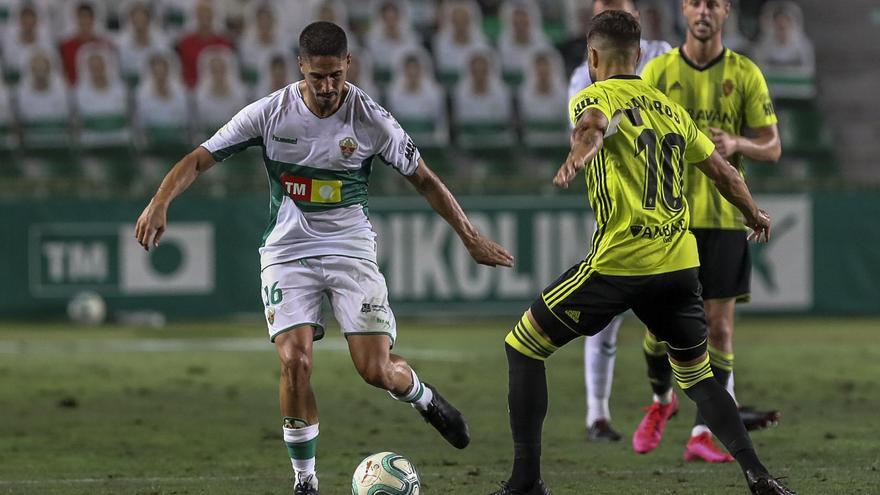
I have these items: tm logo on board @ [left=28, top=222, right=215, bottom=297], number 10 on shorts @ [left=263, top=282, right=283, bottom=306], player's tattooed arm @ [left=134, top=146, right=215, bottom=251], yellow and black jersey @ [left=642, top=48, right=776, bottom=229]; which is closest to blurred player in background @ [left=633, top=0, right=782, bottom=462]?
yellow and black jersey @ [left=642, top=48, right=776, bottom=229]

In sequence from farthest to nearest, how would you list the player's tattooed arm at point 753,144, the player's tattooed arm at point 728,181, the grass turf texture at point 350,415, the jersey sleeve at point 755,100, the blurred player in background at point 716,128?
1. the jersey sleeve at point 755,100
2. the blurred player in background at point 716,128
3. the player's tattooed arm at point 753,144
4. the grass turf texture at point 350,415
5. the player's tattooed arm at point 728,181

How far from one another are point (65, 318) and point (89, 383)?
4.91 m

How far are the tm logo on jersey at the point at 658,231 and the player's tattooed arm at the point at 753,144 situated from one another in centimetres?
125

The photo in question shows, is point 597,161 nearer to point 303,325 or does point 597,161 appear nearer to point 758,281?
point 303,325

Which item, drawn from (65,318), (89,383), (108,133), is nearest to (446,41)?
(108,133)

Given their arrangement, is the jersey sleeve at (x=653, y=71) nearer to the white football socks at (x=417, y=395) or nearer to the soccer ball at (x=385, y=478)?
the white football socks at (x=417, y=395)

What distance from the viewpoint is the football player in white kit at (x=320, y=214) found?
21.7 ft

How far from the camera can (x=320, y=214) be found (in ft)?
22.3

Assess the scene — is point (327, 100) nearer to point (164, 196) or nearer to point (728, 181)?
point (164, 196)

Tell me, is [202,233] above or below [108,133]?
below

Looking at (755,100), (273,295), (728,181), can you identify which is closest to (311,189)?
(273,295)

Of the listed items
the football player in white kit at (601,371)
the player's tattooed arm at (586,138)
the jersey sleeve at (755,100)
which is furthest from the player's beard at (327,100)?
the jersey sleeve at (755,100)

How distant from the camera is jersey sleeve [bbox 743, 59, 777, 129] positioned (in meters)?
7.87

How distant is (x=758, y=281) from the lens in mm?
16609
